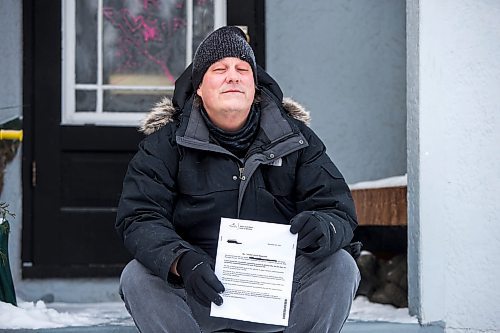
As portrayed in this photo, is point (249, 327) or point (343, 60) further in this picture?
point (343, 60)

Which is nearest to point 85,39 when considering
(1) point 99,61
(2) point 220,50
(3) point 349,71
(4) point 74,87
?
(1) point 99,61

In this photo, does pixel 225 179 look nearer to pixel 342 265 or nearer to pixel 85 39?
pixel 342 265

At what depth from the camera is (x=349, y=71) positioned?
4770 millimetres

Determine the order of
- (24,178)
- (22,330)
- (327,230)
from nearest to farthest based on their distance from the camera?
1. (327,230)
2. (22,330)
3. (24,178)

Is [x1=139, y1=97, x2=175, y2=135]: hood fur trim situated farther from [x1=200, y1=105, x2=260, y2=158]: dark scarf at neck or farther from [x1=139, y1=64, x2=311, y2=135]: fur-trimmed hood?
[x1=200, y1=105, x2=260, y2=158]: dark scarf at neck

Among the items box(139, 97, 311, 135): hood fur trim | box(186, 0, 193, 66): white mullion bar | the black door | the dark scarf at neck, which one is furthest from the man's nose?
box(186, 0, 193, 66): white mullion bar

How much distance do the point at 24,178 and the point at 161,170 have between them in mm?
1778

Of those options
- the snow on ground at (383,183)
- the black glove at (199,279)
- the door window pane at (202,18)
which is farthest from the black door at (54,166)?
the black glove at (199,279)

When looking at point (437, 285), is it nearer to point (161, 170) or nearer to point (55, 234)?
point (161, 170)

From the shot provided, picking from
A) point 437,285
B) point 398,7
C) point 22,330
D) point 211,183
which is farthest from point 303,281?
point 398,7

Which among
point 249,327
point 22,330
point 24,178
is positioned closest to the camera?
point 249,327

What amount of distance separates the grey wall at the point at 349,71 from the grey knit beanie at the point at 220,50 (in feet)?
5.34

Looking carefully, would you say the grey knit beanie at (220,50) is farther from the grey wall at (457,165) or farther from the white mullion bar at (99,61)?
the white mullion bar at (99,61)

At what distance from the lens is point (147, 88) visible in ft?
15.6
